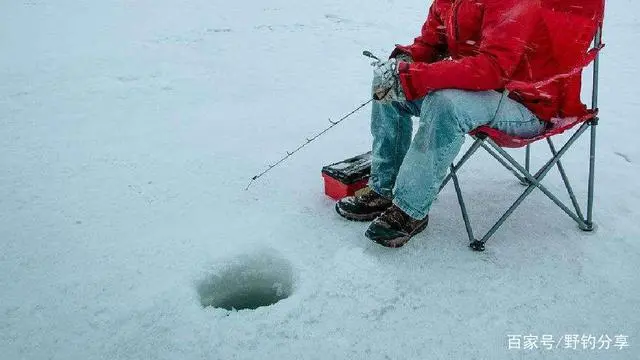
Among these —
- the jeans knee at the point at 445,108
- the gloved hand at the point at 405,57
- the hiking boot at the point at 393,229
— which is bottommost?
the hiking boot at the point at 393,229

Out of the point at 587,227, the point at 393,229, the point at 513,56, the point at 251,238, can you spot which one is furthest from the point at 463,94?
the point at 251,238

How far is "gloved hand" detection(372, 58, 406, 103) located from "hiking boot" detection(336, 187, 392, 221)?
0.66 m

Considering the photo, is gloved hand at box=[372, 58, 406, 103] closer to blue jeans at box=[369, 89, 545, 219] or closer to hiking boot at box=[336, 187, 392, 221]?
blue jeans at box=[369, 89, 545, 219]

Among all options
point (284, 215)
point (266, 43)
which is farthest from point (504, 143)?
point (266, 43)

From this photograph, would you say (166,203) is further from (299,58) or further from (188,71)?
(299,58)

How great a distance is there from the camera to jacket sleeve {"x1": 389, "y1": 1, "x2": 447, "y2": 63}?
117 inches

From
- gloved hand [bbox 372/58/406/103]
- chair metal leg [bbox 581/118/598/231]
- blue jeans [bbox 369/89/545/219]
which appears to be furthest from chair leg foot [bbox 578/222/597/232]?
gloved hand [bbox 372/58/406/103]

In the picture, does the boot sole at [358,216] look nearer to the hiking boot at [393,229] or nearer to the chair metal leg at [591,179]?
the hiking boot at [393,229]

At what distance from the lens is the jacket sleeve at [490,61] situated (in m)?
2.23

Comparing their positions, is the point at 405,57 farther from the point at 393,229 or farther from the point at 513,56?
the point at 393,229

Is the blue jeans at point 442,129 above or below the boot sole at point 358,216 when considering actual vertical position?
above

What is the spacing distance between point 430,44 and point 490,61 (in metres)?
0.83

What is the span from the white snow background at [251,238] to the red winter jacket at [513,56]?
2.67 feet

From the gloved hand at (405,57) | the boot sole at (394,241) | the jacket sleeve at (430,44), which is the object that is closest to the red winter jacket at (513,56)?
the jacket sleeve at (430,44)
